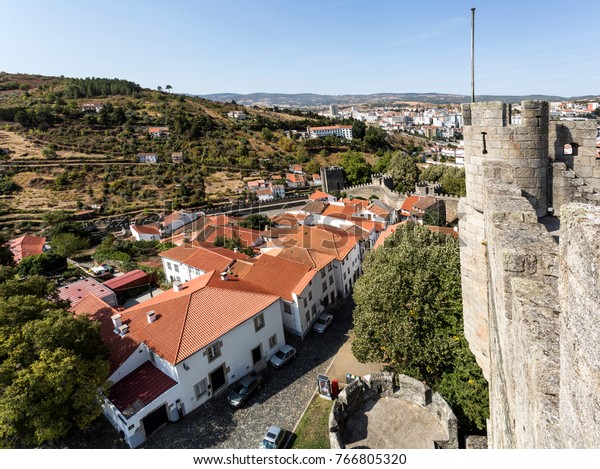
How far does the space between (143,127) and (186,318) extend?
303 feet

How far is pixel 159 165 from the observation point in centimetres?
7556

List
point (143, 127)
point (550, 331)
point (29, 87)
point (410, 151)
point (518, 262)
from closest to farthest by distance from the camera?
point (550, 331) → point (518, 262) → point (143, 127) → point (410, 151) → point (29, 87)

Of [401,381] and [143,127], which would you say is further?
[143,127]

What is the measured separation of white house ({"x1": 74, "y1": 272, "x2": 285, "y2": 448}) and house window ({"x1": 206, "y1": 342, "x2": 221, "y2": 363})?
0.04m

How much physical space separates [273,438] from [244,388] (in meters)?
3.43

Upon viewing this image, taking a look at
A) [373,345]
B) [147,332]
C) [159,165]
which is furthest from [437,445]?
[159,165]

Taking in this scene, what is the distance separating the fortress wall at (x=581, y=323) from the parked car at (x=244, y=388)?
16.8 m

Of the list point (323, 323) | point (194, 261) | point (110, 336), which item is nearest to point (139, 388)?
point (110, 336)

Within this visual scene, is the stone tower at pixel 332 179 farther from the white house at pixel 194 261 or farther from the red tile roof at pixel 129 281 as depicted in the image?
the red tile roof at pixel 129 281

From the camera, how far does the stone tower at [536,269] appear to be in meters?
1.53

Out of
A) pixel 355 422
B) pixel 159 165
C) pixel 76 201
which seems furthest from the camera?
pixel 159 165

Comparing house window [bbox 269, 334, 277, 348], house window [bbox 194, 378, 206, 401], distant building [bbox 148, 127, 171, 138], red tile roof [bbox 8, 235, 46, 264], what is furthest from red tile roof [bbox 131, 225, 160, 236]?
distant building [bbox 148, 127, 171, 138]

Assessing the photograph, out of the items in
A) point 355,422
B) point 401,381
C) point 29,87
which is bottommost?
point 355,422

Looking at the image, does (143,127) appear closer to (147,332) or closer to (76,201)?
(76,201)
